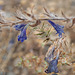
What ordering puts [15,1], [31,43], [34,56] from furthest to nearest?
[15,1] → [31,43] → [34,56]

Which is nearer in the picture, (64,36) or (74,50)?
(64,36)

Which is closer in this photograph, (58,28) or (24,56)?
(58,28)

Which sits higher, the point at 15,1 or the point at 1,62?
the point at 15,1

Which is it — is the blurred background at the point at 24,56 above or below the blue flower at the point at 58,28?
below

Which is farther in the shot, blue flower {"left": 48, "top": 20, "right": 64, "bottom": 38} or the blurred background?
the blurred background

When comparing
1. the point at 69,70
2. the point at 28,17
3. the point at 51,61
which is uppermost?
the point at 28,17

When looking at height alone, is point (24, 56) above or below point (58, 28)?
below

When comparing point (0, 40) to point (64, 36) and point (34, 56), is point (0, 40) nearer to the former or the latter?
point (34, 56)

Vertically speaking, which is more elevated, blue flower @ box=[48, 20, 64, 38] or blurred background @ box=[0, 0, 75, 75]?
blue flower @ box=[48, 20, 64, 38]

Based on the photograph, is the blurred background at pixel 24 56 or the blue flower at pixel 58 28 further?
the blurred background at pixel 24 56

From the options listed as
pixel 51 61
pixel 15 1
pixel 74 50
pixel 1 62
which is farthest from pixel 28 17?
pixel 15 1

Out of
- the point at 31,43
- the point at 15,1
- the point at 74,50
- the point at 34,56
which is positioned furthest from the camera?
the point at 15,1
